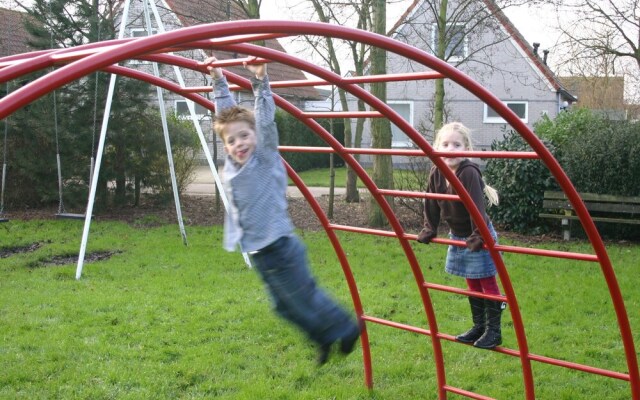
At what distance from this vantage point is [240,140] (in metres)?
3.30

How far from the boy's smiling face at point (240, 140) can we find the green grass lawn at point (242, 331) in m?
2.20

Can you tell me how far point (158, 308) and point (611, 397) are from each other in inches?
162

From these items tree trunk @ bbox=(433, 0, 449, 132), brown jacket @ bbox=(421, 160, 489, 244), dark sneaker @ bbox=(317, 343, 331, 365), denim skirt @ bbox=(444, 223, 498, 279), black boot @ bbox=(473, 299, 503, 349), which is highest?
tree trunk @ bbox=(433, 0, 449, 132)

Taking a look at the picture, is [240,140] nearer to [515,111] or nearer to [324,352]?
[324,352]

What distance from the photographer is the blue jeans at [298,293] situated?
3.30 meters

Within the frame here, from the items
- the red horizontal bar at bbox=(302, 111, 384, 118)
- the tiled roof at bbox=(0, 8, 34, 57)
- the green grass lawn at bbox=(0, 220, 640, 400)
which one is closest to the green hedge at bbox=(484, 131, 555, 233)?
the green grass lawn at bbox=(0, 220, 640, 400)

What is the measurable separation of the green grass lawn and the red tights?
33.4 inches

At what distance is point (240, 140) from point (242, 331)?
352 centimetres

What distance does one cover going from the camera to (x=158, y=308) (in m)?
7.23

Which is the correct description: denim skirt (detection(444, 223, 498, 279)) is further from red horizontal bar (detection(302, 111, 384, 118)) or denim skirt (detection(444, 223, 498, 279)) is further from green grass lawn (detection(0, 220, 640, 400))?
red horizontal bar (detection(302, 111, 384, 118))

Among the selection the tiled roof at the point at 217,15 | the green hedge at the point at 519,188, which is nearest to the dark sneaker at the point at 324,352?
the green hedge at the point at 519,188

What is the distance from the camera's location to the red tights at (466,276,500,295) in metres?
4.72

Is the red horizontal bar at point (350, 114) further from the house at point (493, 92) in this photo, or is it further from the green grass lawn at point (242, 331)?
the house at point (493, 92)

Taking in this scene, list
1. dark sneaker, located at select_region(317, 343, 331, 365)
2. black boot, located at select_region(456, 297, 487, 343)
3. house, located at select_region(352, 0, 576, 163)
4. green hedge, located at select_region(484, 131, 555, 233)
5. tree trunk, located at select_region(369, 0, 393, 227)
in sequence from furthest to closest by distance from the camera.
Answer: house, located at select_region(352, 0, 576, 163)
tree trunk, located at select_region(369, 0, 393, 227)
green hedge, located at select_region(484, 131, 555, 233)
black boot, located at select_region(456, 297, 487, 343)
dark sneaker, located at select_region(317, 343, 331, 365)
